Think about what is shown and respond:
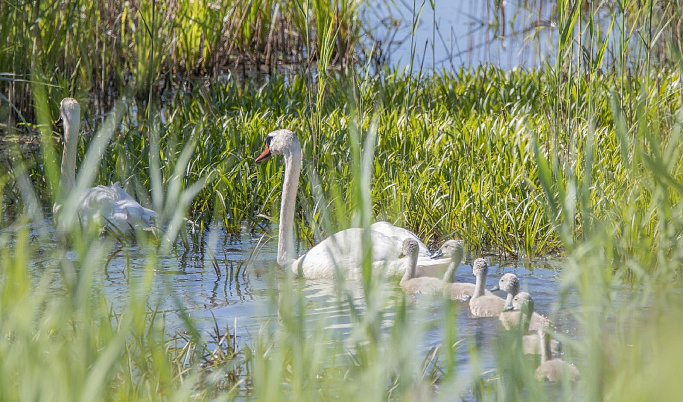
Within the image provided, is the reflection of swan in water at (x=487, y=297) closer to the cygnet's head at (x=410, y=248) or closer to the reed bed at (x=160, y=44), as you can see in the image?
the cygnet's head at (x=410, y=248)

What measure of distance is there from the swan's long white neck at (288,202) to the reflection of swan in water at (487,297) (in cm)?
124

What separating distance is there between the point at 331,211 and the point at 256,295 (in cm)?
103

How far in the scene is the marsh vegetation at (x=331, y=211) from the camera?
8.02 ft

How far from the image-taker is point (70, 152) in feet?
21.5

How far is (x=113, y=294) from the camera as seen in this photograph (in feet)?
16.1

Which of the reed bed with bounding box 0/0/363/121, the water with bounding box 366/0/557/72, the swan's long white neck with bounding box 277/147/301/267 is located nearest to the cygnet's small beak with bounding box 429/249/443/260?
the swan's long white neck with bounding box 277/147/301/267

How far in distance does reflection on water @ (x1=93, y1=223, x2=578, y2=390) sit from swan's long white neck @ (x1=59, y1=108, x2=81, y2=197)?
0.79 metres

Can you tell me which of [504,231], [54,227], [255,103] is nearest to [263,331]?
[504,231]

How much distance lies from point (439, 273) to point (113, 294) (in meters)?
1.79

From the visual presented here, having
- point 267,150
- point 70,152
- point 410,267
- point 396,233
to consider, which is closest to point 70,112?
point 70,152

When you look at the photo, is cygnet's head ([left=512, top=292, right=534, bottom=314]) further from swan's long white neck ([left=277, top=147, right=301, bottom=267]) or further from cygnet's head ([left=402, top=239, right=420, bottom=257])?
swan's long white neck ([left=277, top=147, right=301, bottom=267])

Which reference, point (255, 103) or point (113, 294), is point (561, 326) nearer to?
point (113, 294)

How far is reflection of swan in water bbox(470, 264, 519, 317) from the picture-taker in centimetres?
445

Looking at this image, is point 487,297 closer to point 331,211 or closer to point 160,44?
point 331,211
